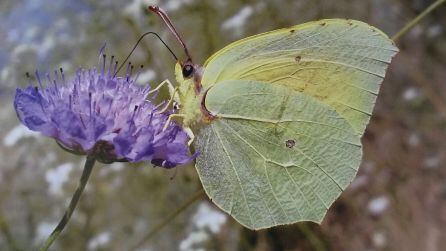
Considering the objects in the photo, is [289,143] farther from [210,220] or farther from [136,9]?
[136,9]

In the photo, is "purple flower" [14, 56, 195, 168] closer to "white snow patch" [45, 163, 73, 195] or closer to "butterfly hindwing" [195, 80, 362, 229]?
"butterfly hindwing" [195, 80, 362, 229]

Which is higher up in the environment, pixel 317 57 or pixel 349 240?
pixel 317 57

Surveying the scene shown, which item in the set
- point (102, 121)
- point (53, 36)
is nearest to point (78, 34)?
point (53, 36)

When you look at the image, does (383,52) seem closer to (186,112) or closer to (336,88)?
(336,88)

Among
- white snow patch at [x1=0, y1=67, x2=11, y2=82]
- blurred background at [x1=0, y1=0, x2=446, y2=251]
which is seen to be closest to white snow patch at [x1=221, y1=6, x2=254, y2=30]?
blurred background at [x1=0, y1=0, x2=446, y2=251]

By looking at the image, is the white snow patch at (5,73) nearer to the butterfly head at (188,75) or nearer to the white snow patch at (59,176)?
the white snow patch at (59,176)

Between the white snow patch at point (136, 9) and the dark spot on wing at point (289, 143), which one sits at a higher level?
the dark spot on wing at point (289, 143)

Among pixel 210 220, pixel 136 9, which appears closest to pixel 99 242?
pixel 210 220

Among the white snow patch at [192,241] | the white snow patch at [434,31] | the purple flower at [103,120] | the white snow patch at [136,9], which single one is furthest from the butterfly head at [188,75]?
the white snow patch at [434,31]
